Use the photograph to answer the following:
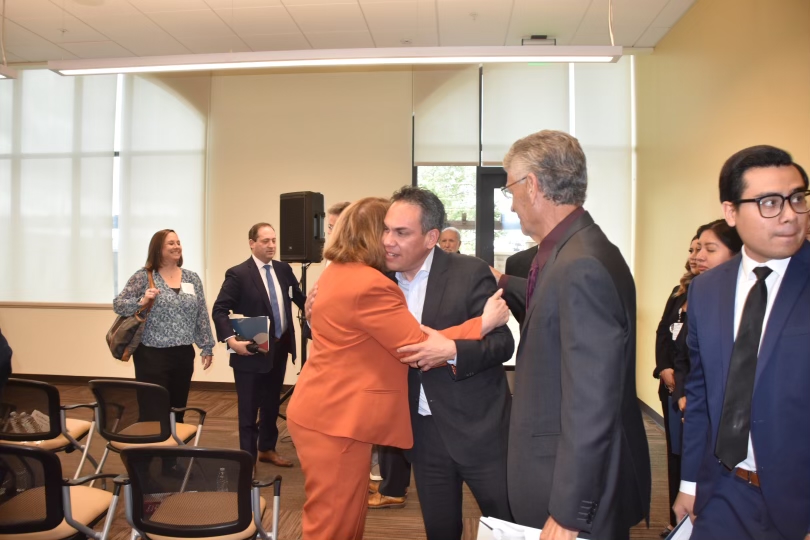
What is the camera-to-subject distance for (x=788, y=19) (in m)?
3.46

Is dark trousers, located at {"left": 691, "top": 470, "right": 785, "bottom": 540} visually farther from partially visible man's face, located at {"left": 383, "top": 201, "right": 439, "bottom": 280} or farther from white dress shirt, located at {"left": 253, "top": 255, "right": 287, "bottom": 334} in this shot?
white dress shirt, located at {"left": 253, "top": 255, "right": 287, "bottom": 334}

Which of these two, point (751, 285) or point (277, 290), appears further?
point (277, 290)

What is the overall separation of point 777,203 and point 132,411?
3119 mm

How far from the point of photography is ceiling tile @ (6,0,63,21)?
16.3ft

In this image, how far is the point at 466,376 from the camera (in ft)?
6.25

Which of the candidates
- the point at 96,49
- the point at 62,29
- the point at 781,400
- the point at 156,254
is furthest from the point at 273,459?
the point at 96,49

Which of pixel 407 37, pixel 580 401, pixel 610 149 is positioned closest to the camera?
pixel 580 401

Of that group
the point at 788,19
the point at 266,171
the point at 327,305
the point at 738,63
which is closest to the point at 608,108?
the point at 738,63

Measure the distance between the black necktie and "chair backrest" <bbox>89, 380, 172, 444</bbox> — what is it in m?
2.62

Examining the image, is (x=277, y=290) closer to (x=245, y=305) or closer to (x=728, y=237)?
(x=245, y=305)

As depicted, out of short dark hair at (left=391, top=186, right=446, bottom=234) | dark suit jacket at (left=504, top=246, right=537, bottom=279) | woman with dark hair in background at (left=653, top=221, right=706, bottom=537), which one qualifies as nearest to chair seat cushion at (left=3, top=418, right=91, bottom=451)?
short dark hair at (left=391, top=186, right=446, bottom=234)

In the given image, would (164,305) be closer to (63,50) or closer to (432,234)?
(432,234)

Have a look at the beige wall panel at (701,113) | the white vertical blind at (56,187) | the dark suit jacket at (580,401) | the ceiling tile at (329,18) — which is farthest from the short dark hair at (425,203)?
the white vertical blind at (56,187)

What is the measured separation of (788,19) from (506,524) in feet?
12.3
